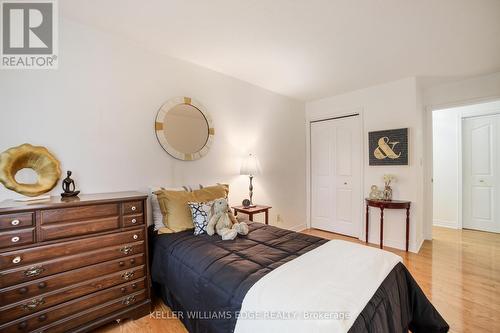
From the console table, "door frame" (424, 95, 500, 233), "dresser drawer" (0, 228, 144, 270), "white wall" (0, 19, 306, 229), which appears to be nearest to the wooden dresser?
"dresser drawer" (0, 228, 144, 270)

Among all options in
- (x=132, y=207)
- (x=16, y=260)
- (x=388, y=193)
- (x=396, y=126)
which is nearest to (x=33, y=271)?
(x=16, y=260)

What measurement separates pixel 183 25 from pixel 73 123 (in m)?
1.27

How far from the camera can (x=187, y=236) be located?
6.19 ft

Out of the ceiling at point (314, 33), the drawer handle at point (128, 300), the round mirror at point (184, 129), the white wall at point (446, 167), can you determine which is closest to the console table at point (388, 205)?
the ceiling at point (314, 33)

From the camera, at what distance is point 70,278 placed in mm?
1483

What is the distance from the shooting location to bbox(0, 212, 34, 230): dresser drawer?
1281 millimetres

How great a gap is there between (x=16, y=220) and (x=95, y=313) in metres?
0.83

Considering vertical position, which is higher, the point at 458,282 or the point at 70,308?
the point at 70,308

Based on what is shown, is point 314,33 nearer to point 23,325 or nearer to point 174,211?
point 174,211

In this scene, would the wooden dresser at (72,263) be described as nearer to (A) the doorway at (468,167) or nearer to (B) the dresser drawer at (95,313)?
(B) the dresser drawer at (95,313)

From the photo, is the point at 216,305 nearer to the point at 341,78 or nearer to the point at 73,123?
the point at 73,123

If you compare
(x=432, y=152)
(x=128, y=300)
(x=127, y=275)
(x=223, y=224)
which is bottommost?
(x=128, y=300)

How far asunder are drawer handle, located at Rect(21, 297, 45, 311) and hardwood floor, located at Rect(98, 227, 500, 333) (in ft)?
1.74

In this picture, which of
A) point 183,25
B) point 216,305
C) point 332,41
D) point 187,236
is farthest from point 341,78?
point 216,305
